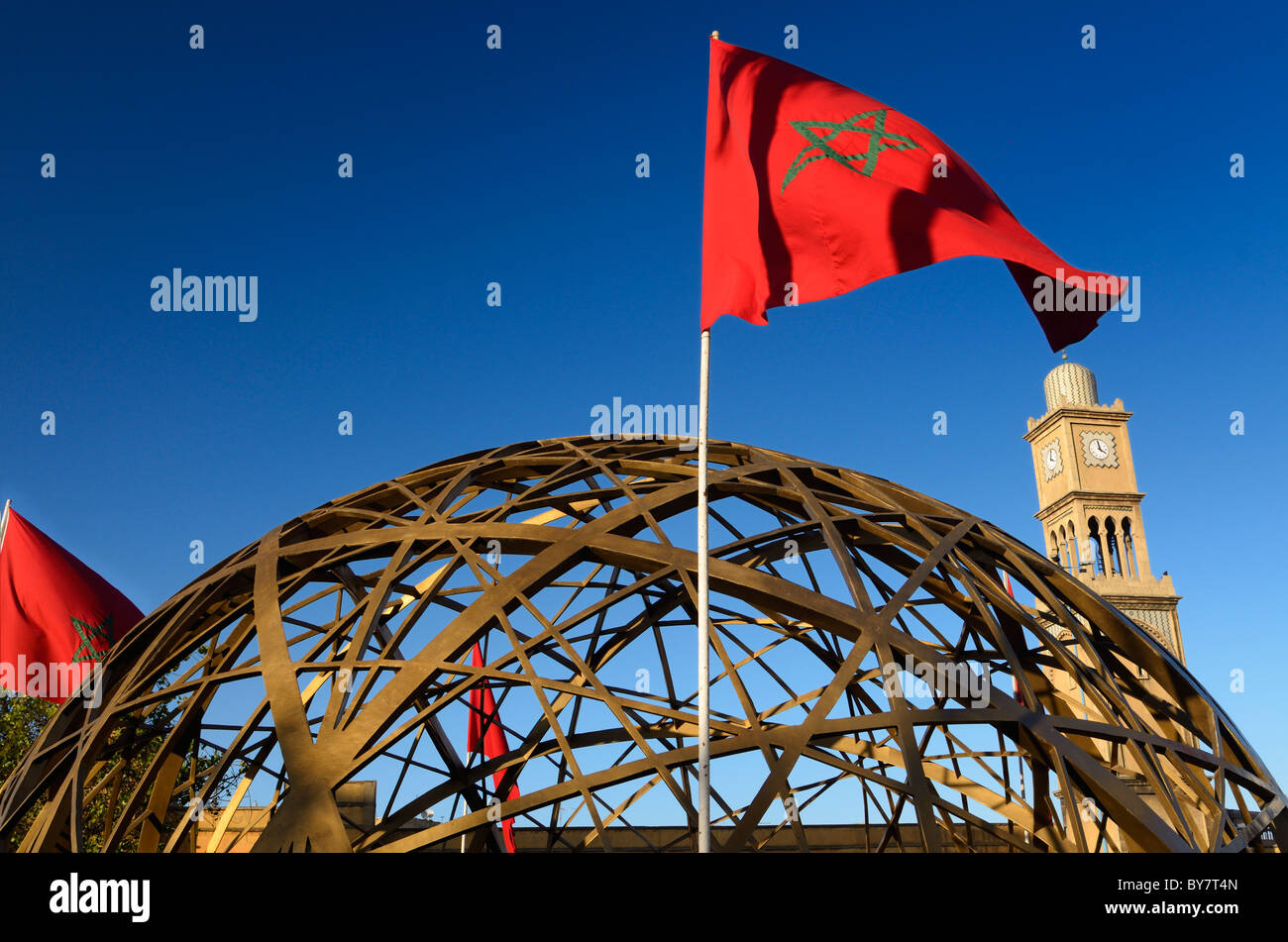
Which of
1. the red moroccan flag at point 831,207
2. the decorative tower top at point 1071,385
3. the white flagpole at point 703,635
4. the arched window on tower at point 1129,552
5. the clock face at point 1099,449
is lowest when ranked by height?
the white flagpole at point 703,635

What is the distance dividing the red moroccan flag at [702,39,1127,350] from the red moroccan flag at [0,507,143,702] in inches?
580

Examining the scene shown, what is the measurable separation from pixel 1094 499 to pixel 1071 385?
8698 millimetres

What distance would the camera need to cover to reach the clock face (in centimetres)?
6725

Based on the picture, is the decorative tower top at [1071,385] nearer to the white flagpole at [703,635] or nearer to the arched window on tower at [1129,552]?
the arched window on tower at [1129,552]

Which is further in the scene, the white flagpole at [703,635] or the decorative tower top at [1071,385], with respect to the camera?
the decorative tower top at [1071,385]

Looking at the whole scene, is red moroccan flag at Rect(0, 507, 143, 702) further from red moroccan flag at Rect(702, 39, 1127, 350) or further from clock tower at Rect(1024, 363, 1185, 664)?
clock tower at Rect(1024, 363, 1185, 664)

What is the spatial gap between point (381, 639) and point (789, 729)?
981 centimetres

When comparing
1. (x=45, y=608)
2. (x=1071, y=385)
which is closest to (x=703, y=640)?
(x=45, y=608)

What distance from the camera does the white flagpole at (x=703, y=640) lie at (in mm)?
9094

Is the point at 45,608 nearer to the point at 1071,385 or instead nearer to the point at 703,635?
the point at 703,635

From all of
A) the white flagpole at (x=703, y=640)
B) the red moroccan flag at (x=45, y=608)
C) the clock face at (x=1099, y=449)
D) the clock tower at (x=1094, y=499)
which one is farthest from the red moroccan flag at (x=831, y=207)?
the clock face at (x=1099, y=449)

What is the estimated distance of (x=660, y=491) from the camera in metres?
11.6

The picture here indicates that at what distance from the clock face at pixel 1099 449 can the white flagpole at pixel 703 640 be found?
205ft
